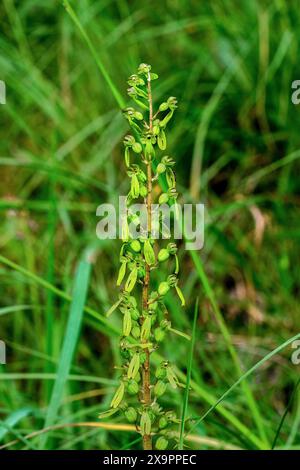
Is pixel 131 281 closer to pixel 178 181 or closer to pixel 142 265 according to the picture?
pixel 142 265

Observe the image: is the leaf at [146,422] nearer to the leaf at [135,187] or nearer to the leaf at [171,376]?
the leaf at [171,376]

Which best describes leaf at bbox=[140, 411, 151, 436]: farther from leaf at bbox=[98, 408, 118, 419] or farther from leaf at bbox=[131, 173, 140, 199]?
leaf at bbox=[131, 173, 140, 199]

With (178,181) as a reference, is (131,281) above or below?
below

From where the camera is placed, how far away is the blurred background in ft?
5.08

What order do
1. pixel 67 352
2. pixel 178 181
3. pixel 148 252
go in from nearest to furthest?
pixel 148 252
pixel 67 352
pixel 178 181

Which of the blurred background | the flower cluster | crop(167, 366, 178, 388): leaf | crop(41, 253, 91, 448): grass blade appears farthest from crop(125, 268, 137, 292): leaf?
the blurred background

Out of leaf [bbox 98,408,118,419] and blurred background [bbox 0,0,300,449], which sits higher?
blurred background [bbox 0,0,300,449]

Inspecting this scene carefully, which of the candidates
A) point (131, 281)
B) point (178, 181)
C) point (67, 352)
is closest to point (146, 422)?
point (131, 281)

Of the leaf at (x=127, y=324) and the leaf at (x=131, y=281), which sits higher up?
the leaf at (x=131, y=281)

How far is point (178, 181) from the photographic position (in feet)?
6.24

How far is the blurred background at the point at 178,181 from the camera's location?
60.9 inches

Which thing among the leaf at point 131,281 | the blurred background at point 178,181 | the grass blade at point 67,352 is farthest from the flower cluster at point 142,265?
the blurred background at point 178,181
